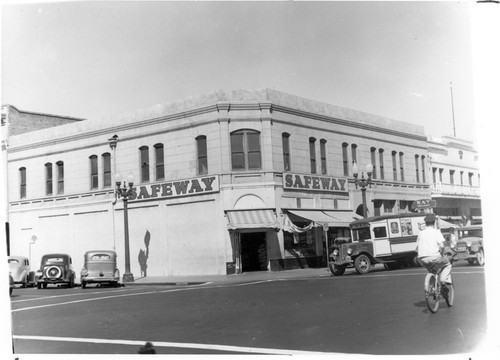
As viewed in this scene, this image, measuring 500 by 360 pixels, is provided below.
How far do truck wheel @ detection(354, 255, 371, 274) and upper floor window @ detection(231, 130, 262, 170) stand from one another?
7.67 m

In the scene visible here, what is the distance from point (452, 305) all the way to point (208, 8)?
8122 millimetres

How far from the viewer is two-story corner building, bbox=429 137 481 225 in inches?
1144

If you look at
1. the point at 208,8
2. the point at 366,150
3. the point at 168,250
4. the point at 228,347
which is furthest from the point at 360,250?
the point at 228,347

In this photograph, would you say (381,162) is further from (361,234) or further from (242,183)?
(242,183)

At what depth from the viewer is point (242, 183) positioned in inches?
1045

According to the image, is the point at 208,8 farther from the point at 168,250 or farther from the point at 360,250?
the point at 168,250

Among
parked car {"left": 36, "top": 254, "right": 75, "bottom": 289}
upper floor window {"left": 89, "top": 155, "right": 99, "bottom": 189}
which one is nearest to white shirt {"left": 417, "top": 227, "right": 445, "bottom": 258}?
parked car {"left": 36, "top": 254, "right": 75, "bottom": 289}

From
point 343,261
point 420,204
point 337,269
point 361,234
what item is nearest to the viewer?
point 343,261

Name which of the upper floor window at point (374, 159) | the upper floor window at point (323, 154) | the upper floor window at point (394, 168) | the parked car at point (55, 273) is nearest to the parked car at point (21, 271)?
the parked car at point (55, 273)

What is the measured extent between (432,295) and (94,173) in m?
22.9

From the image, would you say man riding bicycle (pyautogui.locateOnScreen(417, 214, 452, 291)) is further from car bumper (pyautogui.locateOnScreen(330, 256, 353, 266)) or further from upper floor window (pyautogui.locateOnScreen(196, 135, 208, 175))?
upper floor window (pyautogui.locateOnScreen(196, 135, 208, 175))

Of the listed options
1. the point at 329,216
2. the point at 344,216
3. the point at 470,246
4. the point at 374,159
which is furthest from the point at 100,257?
the point at 470,246

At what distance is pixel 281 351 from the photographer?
26.3 ft

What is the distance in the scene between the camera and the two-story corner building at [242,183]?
2631cm
